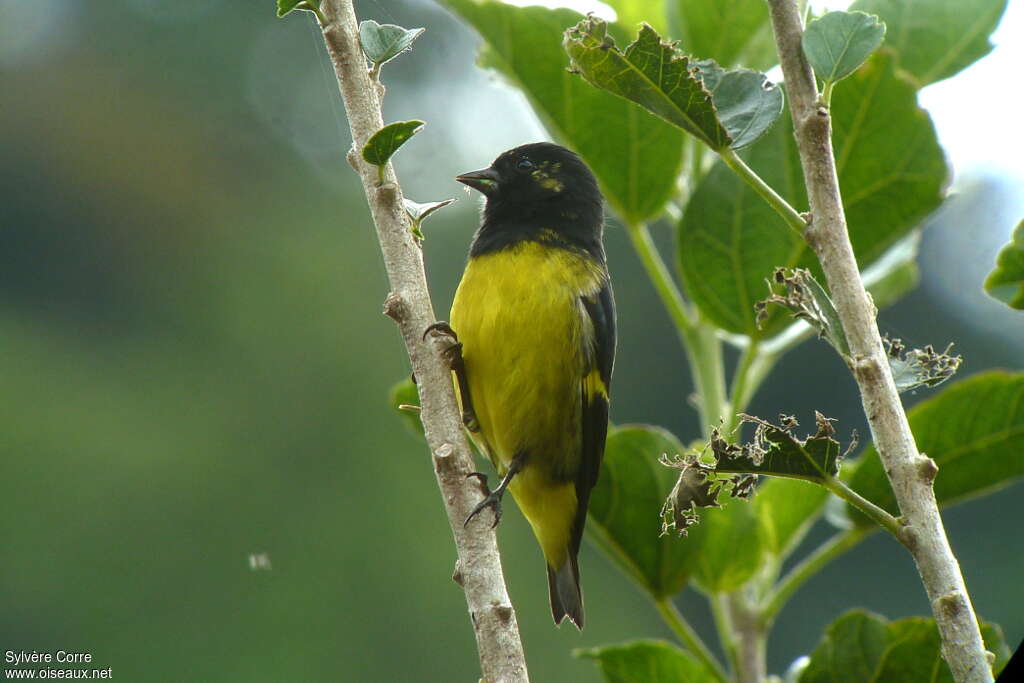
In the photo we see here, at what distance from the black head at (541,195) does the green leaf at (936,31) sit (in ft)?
3.21

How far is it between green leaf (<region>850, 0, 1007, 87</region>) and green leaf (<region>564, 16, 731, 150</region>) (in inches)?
35.0

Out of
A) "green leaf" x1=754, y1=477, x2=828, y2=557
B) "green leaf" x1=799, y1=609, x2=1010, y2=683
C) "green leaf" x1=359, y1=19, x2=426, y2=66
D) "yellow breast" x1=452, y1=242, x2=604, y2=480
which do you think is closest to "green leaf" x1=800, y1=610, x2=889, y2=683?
"green leaf" x1=799, y1=609, x2=1010, y2=683

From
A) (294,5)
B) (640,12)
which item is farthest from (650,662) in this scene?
(640,12)

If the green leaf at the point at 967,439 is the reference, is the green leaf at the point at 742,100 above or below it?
above

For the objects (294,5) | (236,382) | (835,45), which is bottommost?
(835,45)

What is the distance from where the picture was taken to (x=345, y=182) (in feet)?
34.4

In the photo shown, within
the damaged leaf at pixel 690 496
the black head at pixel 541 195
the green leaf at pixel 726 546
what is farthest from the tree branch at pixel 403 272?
the black head at pixel 541 195

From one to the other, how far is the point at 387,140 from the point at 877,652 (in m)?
0.97

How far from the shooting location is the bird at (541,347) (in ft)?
7.98

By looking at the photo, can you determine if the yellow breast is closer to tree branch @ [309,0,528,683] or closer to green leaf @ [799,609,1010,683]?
tree branch @ [309,0,528,683]

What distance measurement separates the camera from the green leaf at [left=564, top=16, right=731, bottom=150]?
123cm

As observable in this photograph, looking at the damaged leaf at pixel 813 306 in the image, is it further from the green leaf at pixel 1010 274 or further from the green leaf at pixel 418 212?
the green leaf at pixel 418 212

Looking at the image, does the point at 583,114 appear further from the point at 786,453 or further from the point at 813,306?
the point at 786,453

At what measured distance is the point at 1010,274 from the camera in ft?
4.00
